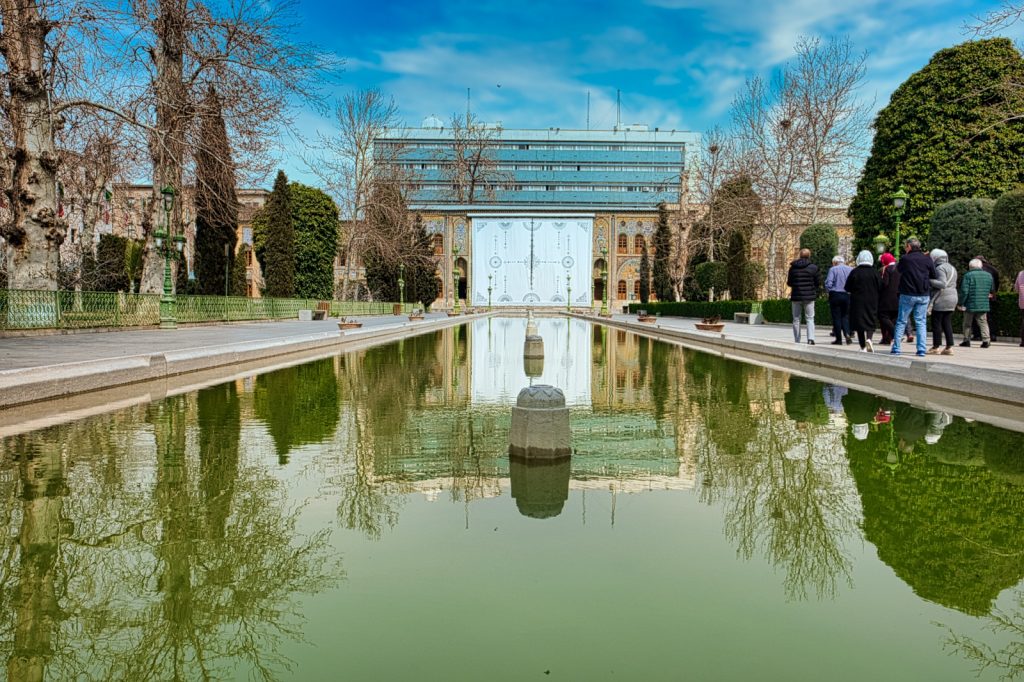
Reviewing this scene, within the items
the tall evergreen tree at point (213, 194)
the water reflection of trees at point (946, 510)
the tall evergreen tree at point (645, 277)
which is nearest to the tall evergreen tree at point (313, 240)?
the tall evergreen tree at point (213, 194)

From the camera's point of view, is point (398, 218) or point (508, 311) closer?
point (398, 218)

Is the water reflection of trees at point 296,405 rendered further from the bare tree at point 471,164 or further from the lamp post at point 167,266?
the bare tree at point 471,164

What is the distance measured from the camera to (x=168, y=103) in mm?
18438

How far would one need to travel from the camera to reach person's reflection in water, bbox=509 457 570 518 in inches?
137

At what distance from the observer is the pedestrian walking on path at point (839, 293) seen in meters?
13.8

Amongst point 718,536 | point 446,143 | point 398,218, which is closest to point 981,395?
point 718,536

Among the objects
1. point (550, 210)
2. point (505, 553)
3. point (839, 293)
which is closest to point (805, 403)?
point (505, 553)

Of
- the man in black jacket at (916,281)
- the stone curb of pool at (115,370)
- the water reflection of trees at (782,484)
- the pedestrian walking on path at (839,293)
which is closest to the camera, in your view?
the water reflection of trees at (782,484)

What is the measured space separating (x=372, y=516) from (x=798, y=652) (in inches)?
77.5

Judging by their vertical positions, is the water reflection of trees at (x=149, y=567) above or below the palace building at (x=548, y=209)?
below

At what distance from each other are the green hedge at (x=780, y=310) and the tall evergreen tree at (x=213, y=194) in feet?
58.2

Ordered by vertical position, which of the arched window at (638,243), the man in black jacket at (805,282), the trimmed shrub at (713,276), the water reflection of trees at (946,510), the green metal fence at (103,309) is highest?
the arched window at (638,243)

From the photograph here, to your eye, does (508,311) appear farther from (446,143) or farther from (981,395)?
(981,395)

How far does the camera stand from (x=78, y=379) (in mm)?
7691
